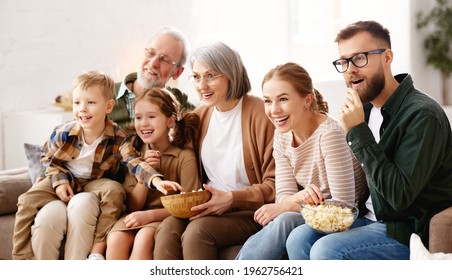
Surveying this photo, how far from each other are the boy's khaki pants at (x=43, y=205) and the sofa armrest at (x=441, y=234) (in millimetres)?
1180

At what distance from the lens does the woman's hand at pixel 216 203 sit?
240 cm

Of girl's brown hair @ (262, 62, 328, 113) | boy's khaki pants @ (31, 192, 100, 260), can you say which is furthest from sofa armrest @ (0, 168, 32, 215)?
girl's brown hair @ (262, 62, 328, 113)

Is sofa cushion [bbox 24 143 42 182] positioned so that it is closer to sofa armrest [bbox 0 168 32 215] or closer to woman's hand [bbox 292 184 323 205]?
sofa armrest [bbox 0 168 32 215]

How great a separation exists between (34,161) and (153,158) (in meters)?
0.70

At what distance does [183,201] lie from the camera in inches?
93.2

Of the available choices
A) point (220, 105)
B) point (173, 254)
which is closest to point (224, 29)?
point (220, 105)

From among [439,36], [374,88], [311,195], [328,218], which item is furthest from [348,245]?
[439,36]

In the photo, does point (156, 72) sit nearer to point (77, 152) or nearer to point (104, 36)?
point (77, 152)

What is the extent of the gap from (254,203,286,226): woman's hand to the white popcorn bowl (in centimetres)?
20

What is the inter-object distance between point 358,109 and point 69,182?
3.98ft

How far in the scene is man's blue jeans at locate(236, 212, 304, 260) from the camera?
2.18m

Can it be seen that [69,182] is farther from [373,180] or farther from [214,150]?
[373,180]
